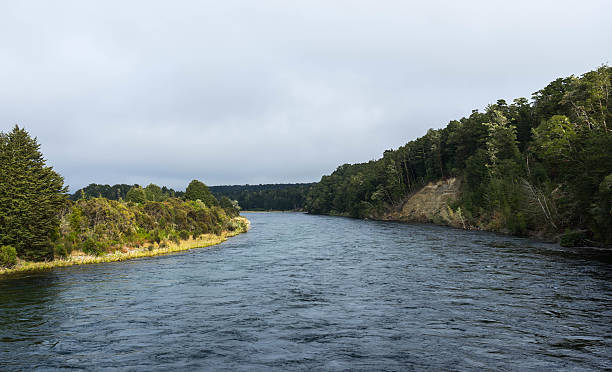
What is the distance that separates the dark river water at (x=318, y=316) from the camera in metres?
15.1

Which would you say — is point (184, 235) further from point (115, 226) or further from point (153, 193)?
point (153, 193)

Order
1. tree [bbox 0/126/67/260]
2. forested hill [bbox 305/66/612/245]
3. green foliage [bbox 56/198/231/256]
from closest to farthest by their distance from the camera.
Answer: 1. tree [bbox 0/126/67/260]
2. forested hill [bbox 305/66/612/245]
3. green foliage [bbox 56/198/231/256]

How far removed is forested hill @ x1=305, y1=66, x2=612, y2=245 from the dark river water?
396 inches

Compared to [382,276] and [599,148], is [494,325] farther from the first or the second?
[599,148]

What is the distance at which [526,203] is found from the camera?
58.2 metres

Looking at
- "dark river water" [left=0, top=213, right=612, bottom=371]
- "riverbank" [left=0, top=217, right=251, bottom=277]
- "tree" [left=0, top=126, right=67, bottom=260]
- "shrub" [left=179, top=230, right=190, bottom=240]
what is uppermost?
"tree" [left=0, top=126, right=67, bottom=260]

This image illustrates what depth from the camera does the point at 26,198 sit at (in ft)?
126

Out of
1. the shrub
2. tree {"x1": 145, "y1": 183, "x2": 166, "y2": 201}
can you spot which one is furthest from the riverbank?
tree {"x1": 145, "y1": 183, "x2": 166, "y2": 201}

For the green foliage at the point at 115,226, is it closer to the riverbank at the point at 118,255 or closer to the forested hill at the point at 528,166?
the riverbank at the point at 118,255

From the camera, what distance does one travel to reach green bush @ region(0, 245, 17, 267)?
1394 inches

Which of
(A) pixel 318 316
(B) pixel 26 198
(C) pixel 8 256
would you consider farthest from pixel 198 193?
(A) pixel 318 316

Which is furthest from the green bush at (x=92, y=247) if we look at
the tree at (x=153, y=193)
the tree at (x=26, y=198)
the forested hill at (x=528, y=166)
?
the tree at (x=153, y=193)

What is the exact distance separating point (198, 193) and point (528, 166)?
86.5 metres

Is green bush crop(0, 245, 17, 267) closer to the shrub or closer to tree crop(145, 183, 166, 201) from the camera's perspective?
the shrub
